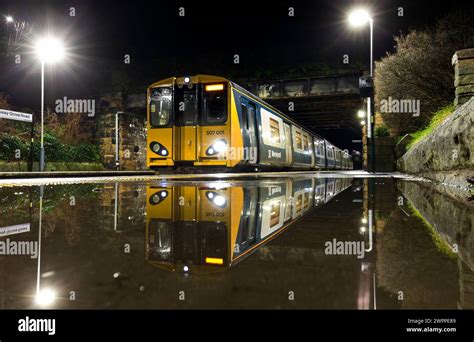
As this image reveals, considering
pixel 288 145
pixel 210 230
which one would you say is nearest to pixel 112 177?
pixel 288 145

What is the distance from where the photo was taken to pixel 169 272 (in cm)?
113

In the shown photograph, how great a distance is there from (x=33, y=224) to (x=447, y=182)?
5304mm

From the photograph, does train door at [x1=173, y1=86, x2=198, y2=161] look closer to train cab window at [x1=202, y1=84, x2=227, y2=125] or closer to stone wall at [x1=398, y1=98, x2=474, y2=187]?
train cab window at [x1=202, y1=84, x2=227, y2=125]

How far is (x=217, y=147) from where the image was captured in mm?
10188

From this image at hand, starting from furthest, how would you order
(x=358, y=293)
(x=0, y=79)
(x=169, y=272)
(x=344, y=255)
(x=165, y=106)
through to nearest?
(x=0, y=79)
(x=165, y=106)
(x=344, y=255)
(x=169, y=272)
(x=358, y=293)

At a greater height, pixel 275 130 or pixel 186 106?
pixel 186 106

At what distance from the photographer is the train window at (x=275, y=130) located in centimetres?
1324

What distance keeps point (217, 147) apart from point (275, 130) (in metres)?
4.18

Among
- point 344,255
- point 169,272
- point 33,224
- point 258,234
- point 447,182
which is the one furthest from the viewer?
point 447,182

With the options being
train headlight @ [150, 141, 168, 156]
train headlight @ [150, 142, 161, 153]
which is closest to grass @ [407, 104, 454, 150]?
train headlight @ [150, 141, 168, 156]

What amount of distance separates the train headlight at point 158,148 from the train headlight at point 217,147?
1.44 metres

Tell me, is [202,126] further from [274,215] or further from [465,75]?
[274,215]

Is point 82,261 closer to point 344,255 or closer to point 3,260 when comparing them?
point 3,260
